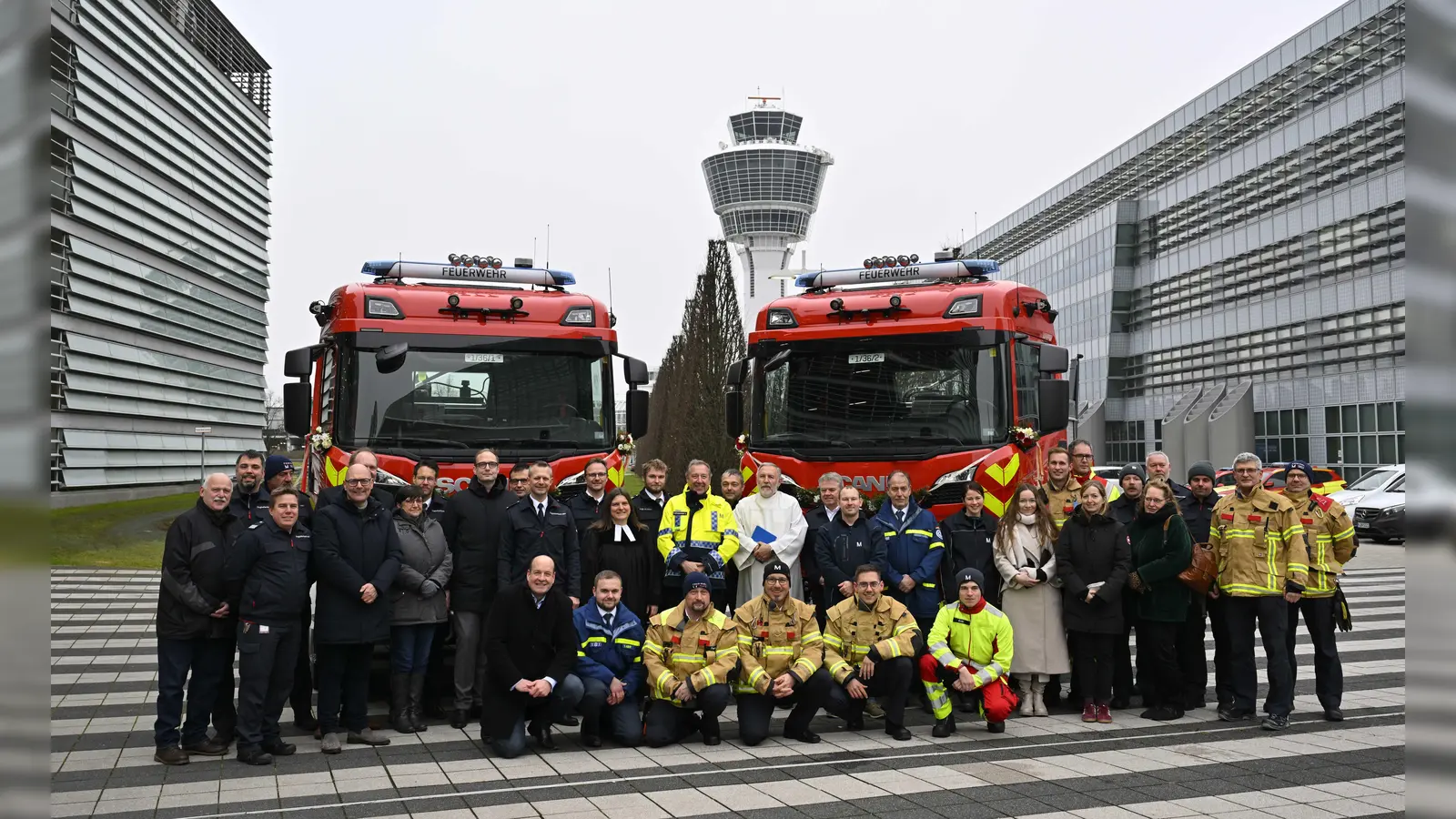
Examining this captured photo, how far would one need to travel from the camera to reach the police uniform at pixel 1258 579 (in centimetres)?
849

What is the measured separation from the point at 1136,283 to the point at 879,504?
4939 cm

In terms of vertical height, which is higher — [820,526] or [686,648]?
[820,526]

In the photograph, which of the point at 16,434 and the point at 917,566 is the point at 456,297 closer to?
the point at 917,566

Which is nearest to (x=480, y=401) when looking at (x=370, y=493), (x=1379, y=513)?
(x=370, y=493)

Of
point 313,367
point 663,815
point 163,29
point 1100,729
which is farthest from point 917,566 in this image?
point 163,29

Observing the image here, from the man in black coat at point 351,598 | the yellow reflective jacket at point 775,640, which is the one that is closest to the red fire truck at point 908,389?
the yellow reflective jacket at point 775,640

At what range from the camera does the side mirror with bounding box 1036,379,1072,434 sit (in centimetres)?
1034

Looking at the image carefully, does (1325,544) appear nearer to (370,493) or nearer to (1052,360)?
Answer: (1052,360)

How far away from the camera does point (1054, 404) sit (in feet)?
34.1

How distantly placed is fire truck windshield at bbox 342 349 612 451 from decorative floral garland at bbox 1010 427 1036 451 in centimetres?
359

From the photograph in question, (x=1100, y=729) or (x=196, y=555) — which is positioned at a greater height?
(x=196, y=555)

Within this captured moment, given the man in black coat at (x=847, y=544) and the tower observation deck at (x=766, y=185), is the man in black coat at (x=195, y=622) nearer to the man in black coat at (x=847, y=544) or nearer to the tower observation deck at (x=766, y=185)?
the man in black coat at (x=847, y=544)

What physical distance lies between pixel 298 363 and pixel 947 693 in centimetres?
618

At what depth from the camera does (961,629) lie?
8.71 metres
